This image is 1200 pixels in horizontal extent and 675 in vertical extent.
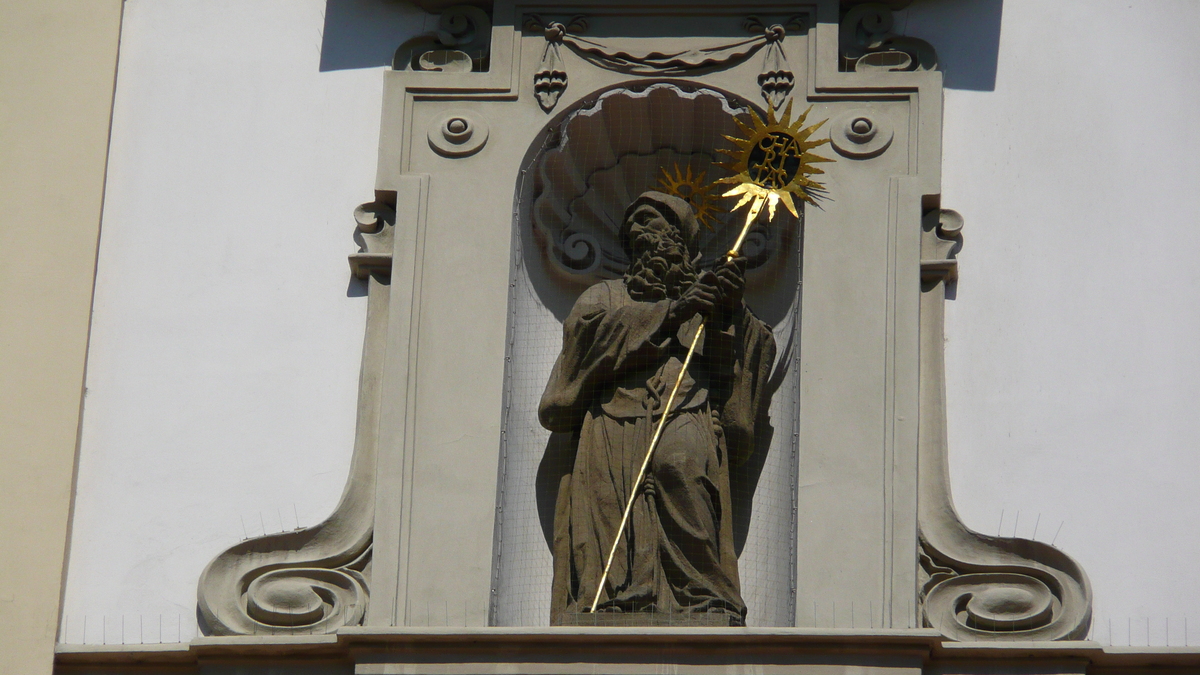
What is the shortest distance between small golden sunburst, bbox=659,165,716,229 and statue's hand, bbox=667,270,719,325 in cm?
42

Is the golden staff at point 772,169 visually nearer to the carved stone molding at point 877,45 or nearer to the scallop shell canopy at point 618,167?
the scallop shell canopy at point 618,167

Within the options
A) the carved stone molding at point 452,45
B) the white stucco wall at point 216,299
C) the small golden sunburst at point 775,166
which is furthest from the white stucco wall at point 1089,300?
the white stucco wall at point 216,299

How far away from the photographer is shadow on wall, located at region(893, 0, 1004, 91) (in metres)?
8.09

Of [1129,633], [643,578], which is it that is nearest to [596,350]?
[643,578]

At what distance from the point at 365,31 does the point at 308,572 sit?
1865 mm

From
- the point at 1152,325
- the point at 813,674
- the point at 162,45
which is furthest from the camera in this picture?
the point at 162,45

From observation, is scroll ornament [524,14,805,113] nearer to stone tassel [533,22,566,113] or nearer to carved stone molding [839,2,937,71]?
stone tassel [533,22,566,113]

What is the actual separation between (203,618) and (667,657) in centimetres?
139

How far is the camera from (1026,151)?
26.1ft

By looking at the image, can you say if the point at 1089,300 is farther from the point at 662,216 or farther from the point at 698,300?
the point at 662,216

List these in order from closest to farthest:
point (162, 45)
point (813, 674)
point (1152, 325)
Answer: point (813, 674)
point (1152, 325)
point (162, 45)

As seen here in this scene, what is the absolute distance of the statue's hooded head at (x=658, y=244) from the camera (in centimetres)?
797

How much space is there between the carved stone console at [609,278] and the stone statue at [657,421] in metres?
0.18

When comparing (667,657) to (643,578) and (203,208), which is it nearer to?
(643,578)
